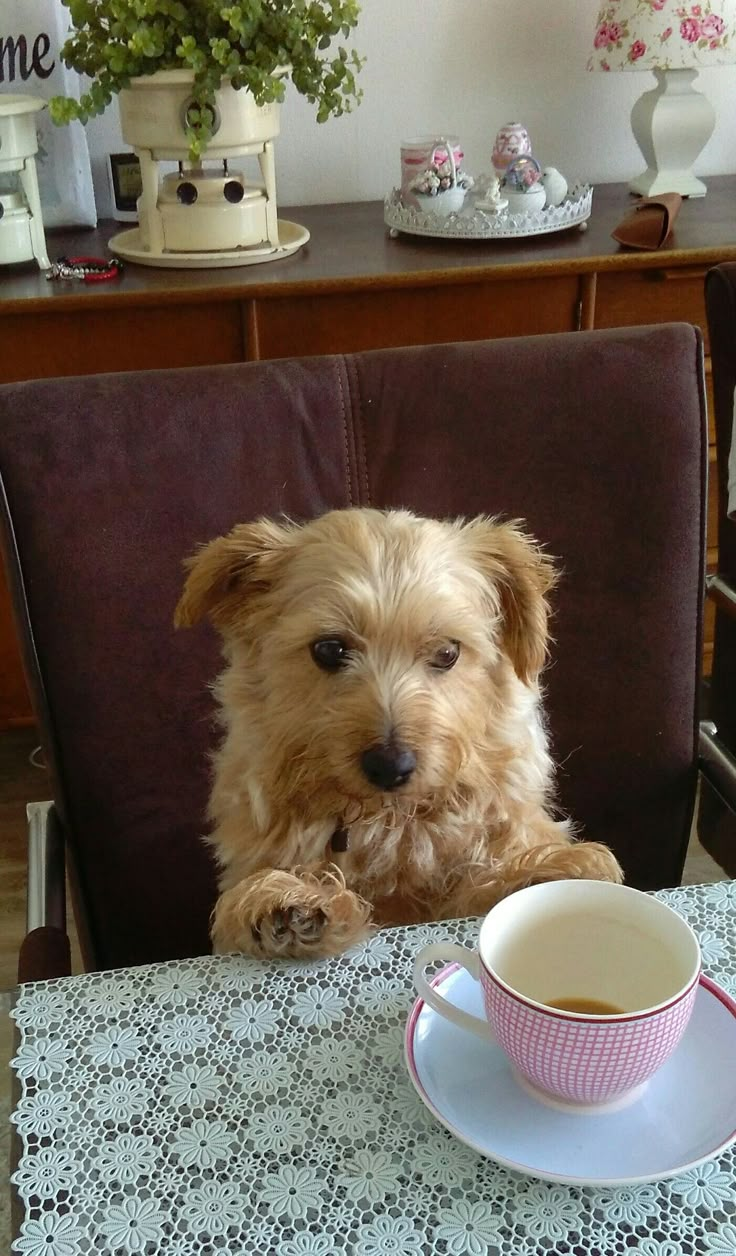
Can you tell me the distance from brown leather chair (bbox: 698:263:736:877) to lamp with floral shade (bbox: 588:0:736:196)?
3.74ft

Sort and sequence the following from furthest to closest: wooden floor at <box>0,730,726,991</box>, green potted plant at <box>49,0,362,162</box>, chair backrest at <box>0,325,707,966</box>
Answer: wooden floor at <box>0,730,726,991</box> < green potted plant at <box>49,0,362,162</box> < chair backrest at <box>0,325,707,966</box>

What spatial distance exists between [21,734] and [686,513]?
1983mm

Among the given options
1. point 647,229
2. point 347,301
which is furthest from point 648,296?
point 347,301

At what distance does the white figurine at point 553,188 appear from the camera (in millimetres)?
2443

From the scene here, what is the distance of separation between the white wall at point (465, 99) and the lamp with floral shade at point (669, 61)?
0.72 ft

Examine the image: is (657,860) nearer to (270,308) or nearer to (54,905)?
(54,905)

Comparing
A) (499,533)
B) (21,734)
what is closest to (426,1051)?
(499,533)

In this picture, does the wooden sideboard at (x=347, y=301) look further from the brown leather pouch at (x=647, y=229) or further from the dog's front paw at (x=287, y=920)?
the dog's front paw at (x=287, y=920)

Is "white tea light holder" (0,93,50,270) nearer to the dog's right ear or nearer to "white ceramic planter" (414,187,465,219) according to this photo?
"white ceramic planter" (414,187,465,219)

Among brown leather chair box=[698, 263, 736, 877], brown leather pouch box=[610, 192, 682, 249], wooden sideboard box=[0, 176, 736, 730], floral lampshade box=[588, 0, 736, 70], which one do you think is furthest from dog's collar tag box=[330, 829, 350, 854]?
floral lampshade box=[588, 0, 736, 70]

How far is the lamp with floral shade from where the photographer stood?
2.34 m

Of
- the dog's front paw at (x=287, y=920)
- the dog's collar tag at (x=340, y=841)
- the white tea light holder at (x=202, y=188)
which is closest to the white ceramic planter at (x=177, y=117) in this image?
the white tea light holder at (x=202, y=188)

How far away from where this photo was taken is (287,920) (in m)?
0.92

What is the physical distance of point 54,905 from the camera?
1.18 metres
